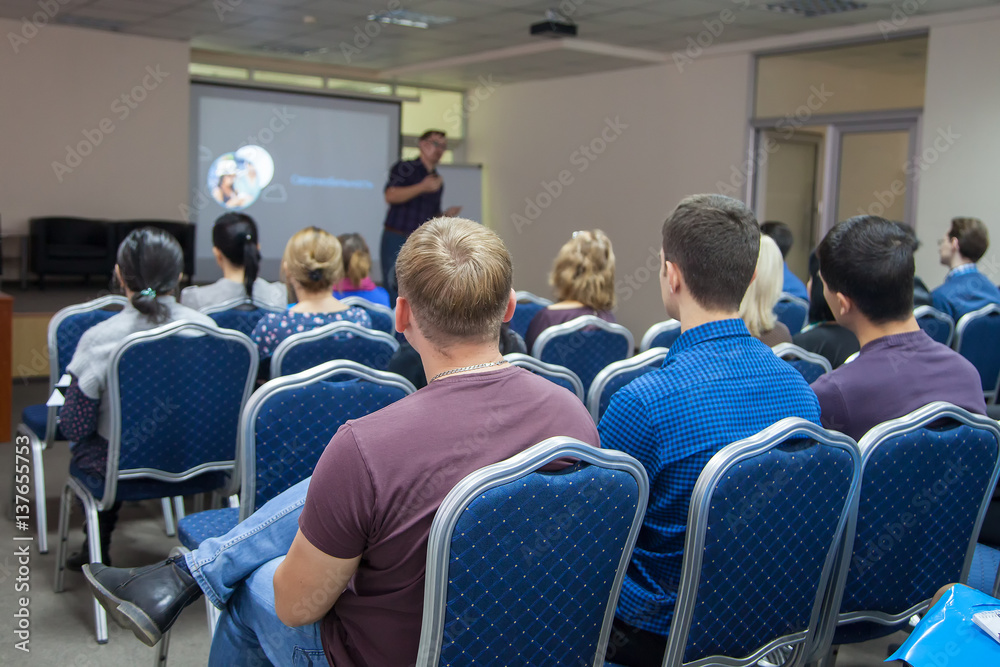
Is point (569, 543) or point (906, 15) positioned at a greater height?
point (906, 15)

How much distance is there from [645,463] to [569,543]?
0.32 meters

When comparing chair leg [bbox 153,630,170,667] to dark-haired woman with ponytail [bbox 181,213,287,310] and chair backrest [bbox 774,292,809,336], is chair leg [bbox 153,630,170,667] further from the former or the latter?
chair backrest [bbox 774,292,809,336]

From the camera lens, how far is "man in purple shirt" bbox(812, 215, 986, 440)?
1856mm

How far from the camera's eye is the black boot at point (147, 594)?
56.6 inches

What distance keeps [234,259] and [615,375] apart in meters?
2.04

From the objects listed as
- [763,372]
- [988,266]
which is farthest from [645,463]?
[988,266]

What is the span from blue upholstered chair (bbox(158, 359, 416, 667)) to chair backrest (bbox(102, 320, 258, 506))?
715mm

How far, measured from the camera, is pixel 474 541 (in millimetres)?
1146

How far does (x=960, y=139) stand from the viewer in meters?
6.99

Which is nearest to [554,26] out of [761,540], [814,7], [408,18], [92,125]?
[408,18]

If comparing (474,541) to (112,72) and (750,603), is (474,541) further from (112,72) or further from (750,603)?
(112,72)

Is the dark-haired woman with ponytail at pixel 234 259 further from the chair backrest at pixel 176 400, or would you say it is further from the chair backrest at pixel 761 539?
the chair backrest at pixel 761 539

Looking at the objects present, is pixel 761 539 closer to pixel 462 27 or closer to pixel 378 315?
pixel 378 315

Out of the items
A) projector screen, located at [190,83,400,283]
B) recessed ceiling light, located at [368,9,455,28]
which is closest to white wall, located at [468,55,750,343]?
projector screen, located at [190,83,400,283]
